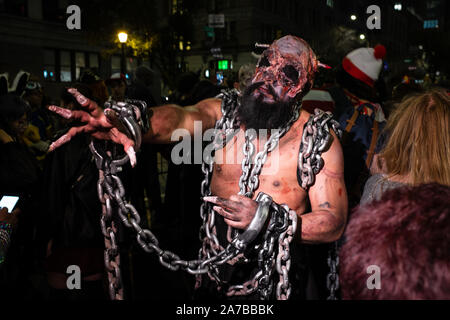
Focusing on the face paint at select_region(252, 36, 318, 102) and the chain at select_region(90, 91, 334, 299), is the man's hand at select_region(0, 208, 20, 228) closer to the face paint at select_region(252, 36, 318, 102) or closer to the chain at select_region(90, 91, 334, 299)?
the chain at select_region(90, 91, 334, 299)

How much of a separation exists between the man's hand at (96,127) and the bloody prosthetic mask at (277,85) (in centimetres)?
87

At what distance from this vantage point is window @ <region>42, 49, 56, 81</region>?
931 inches

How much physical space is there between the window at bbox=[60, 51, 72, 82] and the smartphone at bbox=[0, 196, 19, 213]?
23674mm

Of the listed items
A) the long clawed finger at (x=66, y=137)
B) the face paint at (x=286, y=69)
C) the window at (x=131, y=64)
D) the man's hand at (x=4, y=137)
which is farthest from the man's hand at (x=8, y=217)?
the window at (x=131, y=64)

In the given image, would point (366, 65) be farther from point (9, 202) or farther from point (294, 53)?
point (9, 202)

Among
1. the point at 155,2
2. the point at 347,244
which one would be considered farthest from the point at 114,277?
the point at 155,2

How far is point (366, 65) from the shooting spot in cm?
404

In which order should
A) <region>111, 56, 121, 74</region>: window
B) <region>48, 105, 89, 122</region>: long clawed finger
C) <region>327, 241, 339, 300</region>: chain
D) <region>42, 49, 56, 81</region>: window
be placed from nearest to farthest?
<region>48, 105, 89, 122</region>: long clawed finger < <region>327, 241, 339, 300</region>: chain < <region>42, 49, 56, 81</region>: window < <region>111, 56, 121, 74</region>: window

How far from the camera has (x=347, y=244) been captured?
1.21 metres

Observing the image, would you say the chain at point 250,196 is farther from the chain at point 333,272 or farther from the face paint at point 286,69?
the chain at point 333,272

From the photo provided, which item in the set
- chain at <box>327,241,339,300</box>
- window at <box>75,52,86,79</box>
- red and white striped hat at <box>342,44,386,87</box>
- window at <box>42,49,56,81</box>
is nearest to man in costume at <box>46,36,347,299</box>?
chain at <box>327,241,339,300</box>

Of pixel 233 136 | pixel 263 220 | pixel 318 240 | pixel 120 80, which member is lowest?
pixel 318 240

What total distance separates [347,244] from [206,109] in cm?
170

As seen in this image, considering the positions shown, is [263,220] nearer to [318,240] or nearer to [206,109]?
[318,240]
